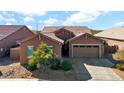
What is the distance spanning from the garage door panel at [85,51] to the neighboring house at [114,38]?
1.44 m

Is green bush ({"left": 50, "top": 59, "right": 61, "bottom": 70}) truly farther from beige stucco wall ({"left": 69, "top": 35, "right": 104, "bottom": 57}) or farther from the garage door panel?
beige stucco wall ({"left": 69, "top": 35, "right": 104, "bottom": 57})

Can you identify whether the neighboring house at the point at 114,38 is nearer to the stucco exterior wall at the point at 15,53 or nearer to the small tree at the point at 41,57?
the stucco exterior wall at the point at 15,53

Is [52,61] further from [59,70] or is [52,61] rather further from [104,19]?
[104,19]

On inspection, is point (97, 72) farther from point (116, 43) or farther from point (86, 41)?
point (116, 43)

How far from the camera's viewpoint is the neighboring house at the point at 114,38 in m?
17.2

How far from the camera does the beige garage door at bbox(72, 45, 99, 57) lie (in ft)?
53.0

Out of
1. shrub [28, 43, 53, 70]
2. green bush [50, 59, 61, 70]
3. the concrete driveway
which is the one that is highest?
shrub [28, 43, 53, 70]

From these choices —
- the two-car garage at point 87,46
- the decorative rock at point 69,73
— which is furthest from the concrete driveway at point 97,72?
the two-car garage at point 87,46

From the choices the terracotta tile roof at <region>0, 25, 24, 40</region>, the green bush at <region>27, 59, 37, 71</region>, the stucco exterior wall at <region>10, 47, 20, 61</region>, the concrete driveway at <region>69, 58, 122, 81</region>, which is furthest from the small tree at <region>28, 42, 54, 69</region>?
the terracotta tile roof at <region>0, 25, 24, 40</region>

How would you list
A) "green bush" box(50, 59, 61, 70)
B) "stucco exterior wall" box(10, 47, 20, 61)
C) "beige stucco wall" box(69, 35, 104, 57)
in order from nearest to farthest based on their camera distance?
1. "green bush" box(50, 59, 61, 70)
2. "stucco exterior wall" box(10, 47, 20, 61)
3. "beige stucco wall" box(69, 35, 104, 57)

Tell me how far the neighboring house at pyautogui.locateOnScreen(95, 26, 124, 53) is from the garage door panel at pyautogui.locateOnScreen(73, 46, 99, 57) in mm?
1437

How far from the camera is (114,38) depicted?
17.9m

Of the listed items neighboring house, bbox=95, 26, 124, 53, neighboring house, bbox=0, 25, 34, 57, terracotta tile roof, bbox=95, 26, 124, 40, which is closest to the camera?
neighboring house, bbox=0, 25, 34, 57
